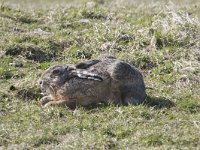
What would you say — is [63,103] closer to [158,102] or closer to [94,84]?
[94,84]

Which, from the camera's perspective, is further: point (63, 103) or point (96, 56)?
point (96, 56)

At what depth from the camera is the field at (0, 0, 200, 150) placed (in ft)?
23.1

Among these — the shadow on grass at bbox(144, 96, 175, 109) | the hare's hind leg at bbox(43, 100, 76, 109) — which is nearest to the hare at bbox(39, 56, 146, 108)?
the hare's hind leg at bbox(43, 100, 76, 109)

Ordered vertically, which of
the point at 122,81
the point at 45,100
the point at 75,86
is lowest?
the point at 45,100

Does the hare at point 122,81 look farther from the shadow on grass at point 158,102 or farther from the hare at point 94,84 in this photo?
the shadow on grass at point 158,102

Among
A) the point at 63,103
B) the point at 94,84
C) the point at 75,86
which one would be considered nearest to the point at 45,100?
the point at 63,103

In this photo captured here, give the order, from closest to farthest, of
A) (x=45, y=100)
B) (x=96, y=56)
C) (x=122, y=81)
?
(x=122, y=81) → (x=45, y=100) → (x=96, y=56)

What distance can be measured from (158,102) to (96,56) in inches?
93.4

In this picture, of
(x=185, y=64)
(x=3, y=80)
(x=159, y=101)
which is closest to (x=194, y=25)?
(x=185, y=64)

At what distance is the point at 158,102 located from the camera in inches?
324

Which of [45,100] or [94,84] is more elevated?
[94,84]

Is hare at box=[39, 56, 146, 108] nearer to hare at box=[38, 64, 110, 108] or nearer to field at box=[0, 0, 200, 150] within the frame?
hare at box=[38, 64, 110, 108]

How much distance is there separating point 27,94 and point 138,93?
5.45ft

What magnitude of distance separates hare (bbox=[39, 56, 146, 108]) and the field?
173 millimetres
